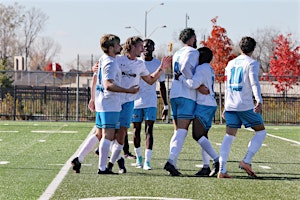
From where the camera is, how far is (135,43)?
11125 mm

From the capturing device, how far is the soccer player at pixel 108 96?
10539mm

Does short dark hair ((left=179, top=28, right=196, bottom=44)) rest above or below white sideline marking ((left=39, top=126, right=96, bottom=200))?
above

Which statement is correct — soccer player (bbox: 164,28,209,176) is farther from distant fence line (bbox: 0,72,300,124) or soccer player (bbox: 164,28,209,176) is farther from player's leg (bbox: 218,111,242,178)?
distant fence line (bbox: 0,72,300,124)

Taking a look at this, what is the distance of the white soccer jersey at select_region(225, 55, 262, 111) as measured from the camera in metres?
10.8

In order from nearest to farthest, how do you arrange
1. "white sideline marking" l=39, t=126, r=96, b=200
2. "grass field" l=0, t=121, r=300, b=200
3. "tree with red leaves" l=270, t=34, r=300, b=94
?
"white sideline marking" l=39, t=126, r=96, b=200
"grass field" l=0, t=121, r=300, b=200
"tree with red leaves" l=270, t=34, r=300, b=94

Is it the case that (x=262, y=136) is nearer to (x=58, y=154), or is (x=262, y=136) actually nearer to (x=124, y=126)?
(x=124, y=126)

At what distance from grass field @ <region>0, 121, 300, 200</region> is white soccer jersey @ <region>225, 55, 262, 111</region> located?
3.34ft

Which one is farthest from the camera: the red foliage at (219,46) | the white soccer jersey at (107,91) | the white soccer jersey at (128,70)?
the red foliage at (219,46)

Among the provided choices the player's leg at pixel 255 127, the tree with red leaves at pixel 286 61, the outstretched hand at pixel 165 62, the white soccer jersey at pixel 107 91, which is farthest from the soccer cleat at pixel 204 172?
the tree with red leaves at pixel 286 61

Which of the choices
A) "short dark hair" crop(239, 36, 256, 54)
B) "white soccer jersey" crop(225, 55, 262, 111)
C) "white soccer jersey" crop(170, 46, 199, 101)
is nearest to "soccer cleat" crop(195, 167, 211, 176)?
"white soccer jersey" crop(225, 55, 262, 111)

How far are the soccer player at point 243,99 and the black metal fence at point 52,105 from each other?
60.8 ft

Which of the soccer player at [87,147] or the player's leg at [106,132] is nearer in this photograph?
the player's leg at [106,132]

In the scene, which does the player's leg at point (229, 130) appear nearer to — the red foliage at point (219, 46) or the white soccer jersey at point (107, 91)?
the white soccer jersey at point (107, 91)

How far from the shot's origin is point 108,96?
10.6 m
